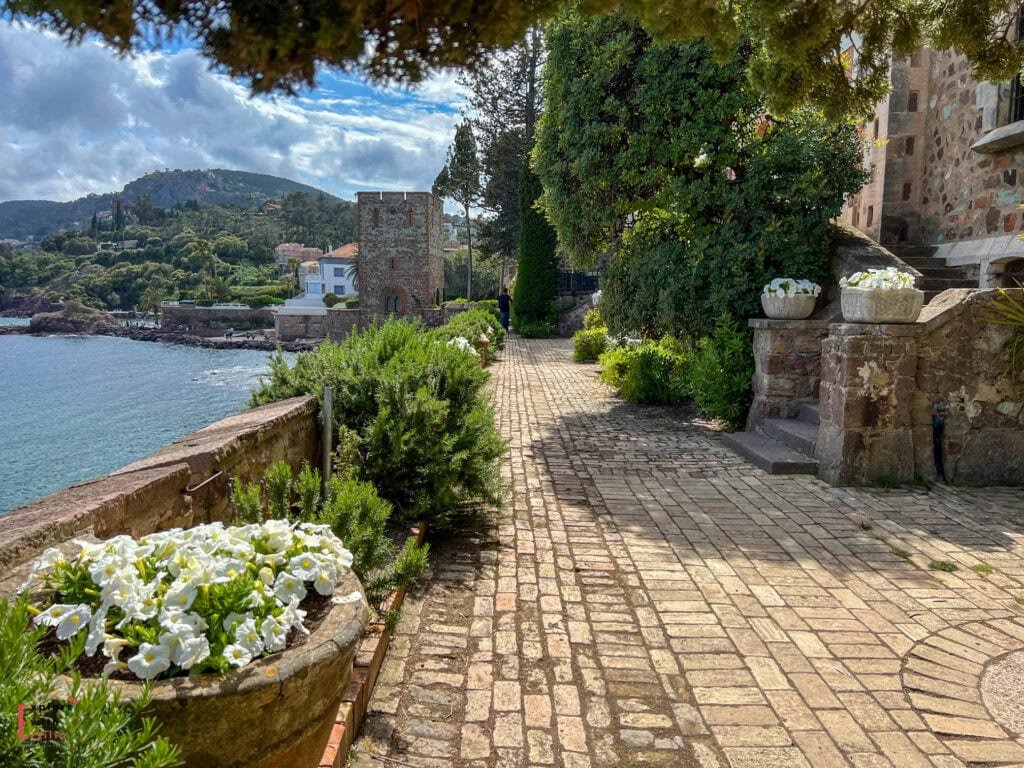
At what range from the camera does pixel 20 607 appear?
1240 millimetres

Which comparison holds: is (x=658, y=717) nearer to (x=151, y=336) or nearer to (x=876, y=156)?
(x=876, y=156)

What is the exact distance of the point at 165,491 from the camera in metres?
2.55

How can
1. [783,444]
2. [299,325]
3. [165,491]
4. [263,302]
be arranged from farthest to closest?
[263,302] → [299,325] → [783,444] → [165,491]

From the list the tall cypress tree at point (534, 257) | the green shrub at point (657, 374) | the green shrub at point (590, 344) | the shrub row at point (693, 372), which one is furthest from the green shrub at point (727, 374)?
the tall cypress tree at point (534, 257)

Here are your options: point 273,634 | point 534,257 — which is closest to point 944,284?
point 273,634

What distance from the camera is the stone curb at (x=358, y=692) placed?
2006 millimetres

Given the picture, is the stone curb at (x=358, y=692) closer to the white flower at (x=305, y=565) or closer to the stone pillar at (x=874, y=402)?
the white flower at (x=305, y=565)

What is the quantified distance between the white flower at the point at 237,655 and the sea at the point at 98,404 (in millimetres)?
3353

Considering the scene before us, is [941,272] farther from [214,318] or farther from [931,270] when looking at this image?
[214,318]

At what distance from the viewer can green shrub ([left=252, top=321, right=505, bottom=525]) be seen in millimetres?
3959

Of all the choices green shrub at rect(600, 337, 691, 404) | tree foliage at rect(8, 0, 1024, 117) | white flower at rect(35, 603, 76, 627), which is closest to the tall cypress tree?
green shrub at rect(600, 337, 691, 404)

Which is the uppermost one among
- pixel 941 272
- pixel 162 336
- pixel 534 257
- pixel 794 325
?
pixel 534 257

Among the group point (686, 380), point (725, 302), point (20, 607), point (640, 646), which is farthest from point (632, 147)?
point (20, 607)

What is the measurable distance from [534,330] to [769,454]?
17461 mm
